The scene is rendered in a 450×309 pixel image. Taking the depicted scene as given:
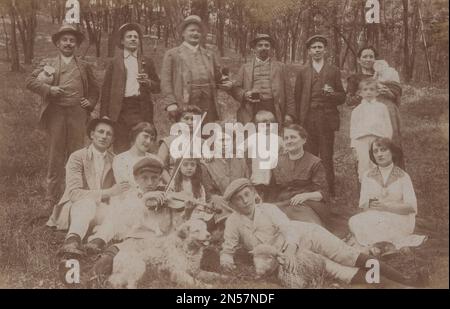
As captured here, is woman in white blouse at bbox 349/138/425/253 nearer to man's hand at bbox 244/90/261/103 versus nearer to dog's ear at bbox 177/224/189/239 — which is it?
man's hand at bbox 244/90/261/103

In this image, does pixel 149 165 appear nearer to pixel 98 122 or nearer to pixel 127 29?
pixel 98 122

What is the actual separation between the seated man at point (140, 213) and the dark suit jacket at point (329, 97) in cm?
188

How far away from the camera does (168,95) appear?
25.6ft

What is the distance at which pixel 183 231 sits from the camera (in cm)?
761

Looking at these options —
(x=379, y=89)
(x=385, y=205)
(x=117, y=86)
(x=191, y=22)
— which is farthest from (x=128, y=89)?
(x=385, y=205)

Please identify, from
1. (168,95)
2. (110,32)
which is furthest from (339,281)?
(110,32)

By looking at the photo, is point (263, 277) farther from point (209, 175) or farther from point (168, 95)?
point (168, 95)

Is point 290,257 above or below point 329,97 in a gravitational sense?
below

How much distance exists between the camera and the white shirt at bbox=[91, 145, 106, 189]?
7844 millimetres

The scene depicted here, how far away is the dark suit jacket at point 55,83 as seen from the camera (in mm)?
7941

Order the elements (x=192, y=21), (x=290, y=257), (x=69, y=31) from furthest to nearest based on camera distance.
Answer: (x=69, y=31), (x=192, y=21), (x=290, y=257)

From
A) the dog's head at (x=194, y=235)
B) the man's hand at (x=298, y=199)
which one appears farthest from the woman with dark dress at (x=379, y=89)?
the dog's head at (x=194, y=235)

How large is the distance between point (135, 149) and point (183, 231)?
1.18 m

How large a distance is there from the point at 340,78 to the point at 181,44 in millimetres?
2025
